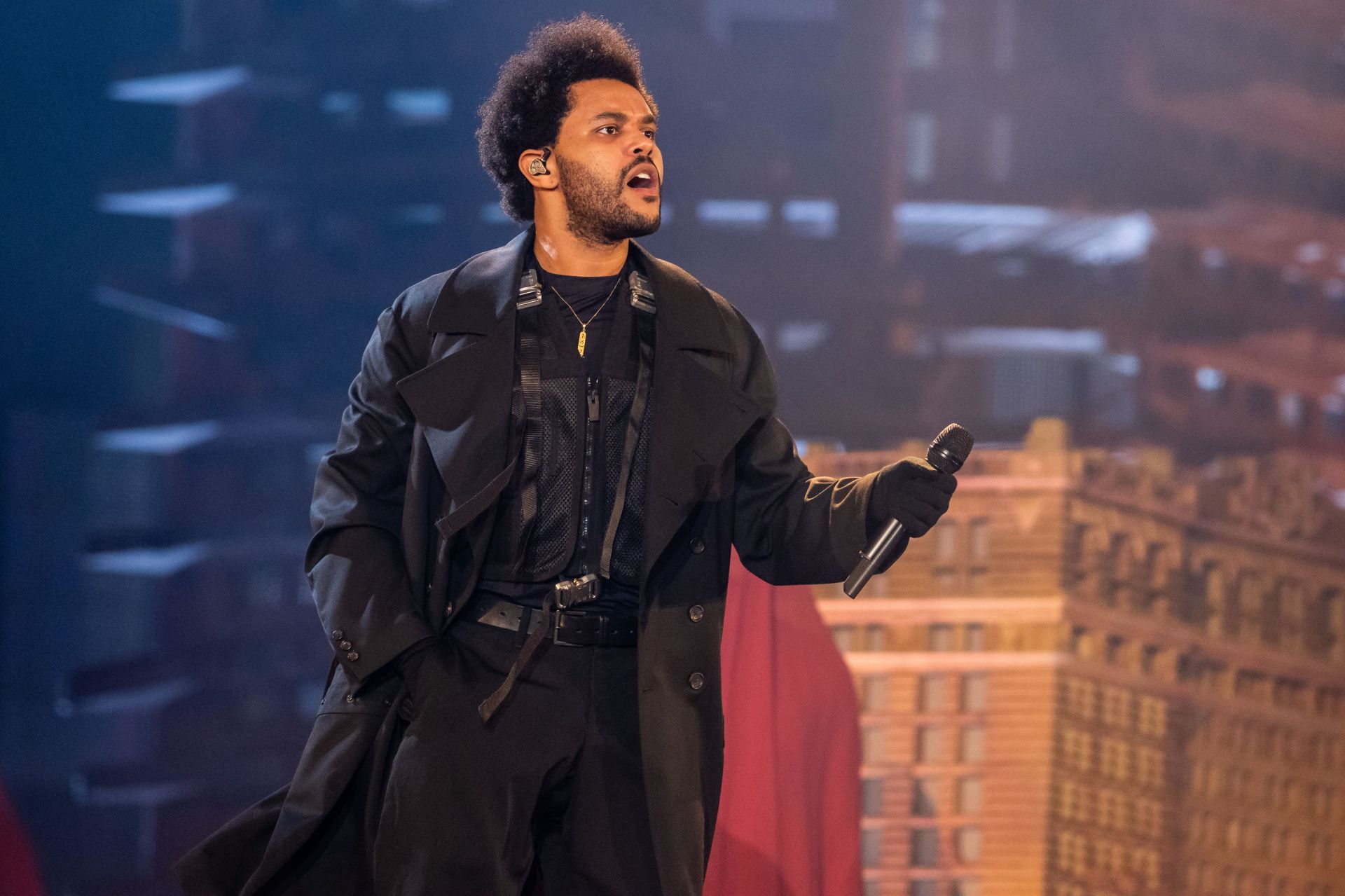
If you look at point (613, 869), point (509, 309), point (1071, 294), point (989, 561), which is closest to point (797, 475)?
point (509, 309)

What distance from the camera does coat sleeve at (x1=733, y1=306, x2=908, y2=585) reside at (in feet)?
5.84

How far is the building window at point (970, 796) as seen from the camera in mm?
3312

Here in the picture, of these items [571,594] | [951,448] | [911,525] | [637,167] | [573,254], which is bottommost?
[571,594]

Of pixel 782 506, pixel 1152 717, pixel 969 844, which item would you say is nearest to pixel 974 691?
pixel 969 844

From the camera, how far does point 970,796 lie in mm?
3312

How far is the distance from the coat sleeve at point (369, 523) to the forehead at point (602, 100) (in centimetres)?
38

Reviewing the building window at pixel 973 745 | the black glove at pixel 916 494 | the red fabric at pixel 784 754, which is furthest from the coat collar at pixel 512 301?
the building window at pixel 973 745

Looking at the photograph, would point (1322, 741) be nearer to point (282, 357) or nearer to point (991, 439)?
point (991, 439)

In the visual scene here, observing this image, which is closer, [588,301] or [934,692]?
[588,301]

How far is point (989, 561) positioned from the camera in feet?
11.3

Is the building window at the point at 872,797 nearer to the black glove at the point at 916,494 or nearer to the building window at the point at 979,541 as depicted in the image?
the building window at the point at 979,541

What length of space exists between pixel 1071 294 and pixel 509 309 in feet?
7.41

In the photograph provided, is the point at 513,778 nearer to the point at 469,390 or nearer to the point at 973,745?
the point at 469,390

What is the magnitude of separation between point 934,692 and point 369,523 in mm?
2007
